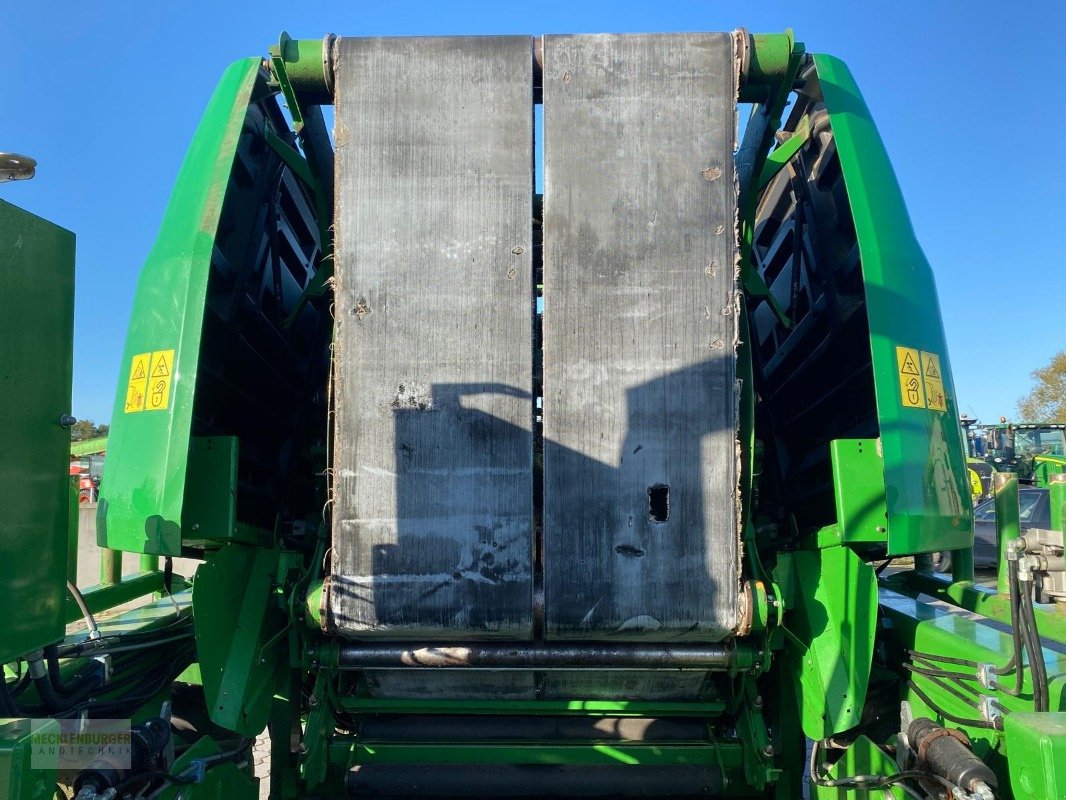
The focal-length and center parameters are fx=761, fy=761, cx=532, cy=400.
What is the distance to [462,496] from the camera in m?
2.67

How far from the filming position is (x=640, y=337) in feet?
8.88

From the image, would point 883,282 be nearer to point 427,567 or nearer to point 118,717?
point 427,567

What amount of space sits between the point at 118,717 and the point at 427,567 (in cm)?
130

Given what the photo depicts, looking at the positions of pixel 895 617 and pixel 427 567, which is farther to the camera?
pixel 895 617

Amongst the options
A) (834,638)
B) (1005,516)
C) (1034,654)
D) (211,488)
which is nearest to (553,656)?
(834,638)

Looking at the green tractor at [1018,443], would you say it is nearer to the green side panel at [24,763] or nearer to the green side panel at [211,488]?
the green side panel at [211,488]

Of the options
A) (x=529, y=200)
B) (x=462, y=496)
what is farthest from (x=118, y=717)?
(x=529, y=200)

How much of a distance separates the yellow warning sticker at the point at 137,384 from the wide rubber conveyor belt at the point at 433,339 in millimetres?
679

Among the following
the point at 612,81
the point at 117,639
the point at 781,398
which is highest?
the point at 612,81

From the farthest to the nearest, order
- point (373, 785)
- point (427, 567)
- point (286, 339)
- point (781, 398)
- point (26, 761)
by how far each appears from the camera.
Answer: point (781, 398)
point (286, 339)
point (373, 785)
point (427, 567)
point (26, 761)

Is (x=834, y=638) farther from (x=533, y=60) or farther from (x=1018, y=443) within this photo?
(x=1018, y=443)

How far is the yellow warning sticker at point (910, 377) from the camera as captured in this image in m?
2.66

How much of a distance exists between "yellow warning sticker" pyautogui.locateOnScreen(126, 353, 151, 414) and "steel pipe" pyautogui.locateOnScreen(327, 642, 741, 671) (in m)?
1.18

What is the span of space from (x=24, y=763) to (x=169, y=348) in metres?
1.41
